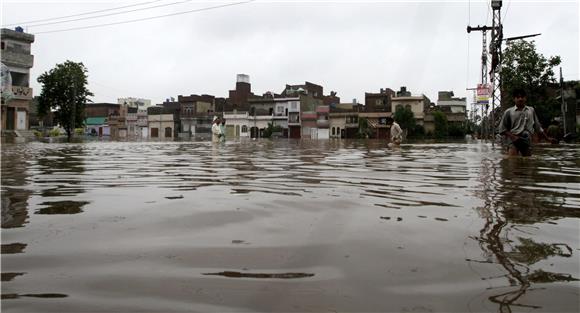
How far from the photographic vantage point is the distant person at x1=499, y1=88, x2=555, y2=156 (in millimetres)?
9602

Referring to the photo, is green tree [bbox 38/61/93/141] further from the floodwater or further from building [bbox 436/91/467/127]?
building [bbox 436/91/467/127]

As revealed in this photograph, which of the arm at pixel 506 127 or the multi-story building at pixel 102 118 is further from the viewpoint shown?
the multi-story building at pixel 102 118

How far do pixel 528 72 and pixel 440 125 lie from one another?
33061 mm

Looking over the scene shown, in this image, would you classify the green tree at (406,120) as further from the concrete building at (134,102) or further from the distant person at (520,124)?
the concrete building at (134,102)

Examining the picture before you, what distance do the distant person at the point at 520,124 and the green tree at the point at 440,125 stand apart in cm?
5636

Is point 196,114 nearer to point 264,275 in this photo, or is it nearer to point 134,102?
point 134,102

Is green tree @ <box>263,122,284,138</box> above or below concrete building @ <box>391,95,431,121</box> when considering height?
below

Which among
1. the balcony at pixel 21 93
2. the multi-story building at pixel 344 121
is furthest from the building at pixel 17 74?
the multi-story building at pixel 344 121

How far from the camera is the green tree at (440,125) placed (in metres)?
64.3

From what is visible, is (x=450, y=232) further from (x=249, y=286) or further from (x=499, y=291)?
(x=249, y=286)

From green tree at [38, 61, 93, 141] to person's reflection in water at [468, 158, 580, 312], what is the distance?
4564cm

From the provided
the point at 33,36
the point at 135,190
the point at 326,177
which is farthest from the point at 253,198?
the point at 33,36

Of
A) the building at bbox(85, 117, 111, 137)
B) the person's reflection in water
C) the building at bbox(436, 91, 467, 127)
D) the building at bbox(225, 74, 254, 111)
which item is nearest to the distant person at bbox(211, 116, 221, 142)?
the person's reflection in water

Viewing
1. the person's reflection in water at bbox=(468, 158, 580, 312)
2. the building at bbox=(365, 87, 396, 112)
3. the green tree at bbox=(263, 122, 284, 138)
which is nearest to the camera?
the person's reflection in water at bbox=(468, 158, 580, 312)
